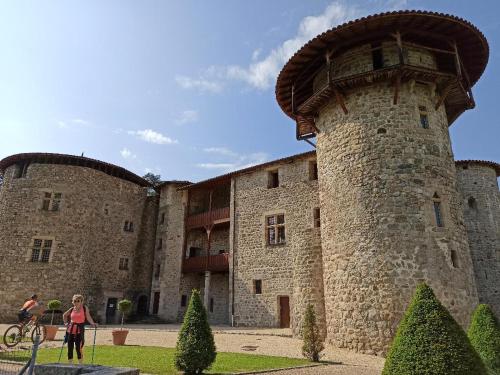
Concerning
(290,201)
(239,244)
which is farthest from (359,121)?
(239,244)

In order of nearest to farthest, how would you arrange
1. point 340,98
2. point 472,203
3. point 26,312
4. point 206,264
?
point 26,312 → point 340,98 → point 472,203 → point 206,264

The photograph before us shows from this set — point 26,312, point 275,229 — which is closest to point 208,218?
point 275,229

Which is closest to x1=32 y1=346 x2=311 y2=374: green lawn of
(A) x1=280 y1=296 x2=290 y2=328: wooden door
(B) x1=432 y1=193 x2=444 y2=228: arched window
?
(B) x1=432 y1=193 x2=444 y2=228: arched window

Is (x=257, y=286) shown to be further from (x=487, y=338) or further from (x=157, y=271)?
(x=487, y=338)

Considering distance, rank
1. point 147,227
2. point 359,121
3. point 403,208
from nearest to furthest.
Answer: point 403,208 → point 359,121 → point 147,227

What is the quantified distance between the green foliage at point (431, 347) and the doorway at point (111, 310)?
21.7m

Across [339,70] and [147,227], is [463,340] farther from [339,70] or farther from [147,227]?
[147,227]

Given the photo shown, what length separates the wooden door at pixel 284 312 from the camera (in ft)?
61.1

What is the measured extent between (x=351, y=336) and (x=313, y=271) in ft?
9.26

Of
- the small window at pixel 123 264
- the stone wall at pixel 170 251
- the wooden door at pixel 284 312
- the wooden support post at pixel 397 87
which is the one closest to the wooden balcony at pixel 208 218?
the stone wall at pixel 170 251

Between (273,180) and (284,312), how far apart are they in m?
7.48

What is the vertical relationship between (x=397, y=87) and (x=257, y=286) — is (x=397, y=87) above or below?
above

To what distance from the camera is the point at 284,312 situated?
1881 cm

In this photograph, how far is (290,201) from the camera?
20016 millimetres
